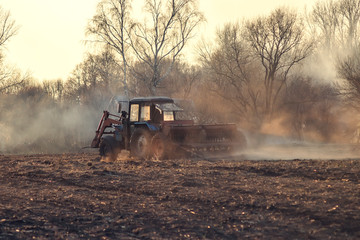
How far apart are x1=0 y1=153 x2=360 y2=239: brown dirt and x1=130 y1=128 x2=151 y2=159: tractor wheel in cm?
371

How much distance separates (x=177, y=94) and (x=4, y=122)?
16965 millimetres

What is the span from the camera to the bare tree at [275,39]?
102 feet

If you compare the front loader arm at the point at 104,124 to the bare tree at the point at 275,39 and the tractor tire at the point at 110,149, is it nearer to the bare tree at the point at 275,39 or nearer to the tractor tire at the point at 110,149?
the tractor tire at the point at 110,149

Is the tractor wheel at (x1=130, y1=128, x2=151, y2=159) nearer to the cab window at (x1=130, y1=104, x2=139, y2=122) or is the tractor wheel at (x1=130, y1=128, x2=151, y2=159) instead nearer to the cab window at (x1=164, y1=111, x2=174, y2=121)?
the cab window at (x1=130, y1=104, x2=139, y2=122)

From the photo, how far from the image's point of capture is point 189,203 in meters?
8.63

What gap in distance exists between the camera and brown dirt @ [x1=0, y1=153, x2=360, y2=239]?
6.80 m

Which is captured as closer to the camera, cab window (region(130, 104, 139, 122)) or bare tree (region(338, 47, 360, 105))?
cab window (region(130, 104, 139, 122))

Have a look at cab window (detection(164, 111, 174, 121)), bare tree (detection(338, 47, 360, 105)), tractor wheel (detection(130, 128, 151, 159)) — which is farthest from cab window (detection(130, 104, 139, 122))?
bare tree (detection(338, 47, 360, 105))

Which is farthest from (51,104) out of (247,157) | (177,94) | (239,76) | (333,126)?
(247,157)

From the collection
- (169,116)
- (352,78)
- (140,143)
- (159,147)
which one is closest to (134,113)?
(140,143)

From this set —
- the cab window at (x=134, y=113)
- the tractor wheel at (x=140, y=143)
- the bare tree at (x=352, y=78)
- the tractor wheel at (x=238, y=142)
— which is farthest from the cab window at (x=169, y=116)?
the bare tree at (x=352, y=78)

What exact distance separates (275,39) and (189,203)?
24623mm

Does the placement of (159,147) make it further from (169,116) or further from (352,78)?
(352,78)

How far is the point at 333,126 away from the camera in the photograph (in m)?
33.1
